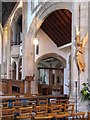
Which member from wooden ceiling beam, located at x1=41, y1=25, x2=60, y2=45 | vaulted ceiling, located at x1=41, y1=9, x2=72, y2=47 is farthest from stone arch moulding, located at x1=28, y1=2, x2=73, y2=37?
wooden ceiling beam, located at x1=41, y1=25, x2=60, y2=45

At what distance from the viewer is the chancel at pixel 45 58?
7.20 meters

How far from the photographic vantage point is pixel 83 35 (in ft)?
25.6

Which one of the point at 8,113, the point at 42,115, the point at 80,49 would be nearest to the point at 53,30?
the point at 80,49

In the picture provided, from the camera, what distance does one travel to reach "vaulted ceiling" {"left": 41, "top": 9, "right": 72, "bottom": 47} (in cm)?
1163

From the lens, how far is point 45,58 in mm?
15742

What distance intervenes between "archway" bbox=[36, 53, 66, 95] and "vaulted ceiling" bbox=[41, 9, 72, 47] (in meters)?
1.33

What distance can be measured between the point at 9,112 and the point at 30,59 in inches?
260

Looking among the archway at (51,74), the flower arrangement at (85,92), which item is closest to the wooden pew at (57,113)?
the flower arrangement at (85,92)

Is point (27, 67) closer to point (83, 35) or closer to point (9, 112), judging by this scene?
point (83, 35)

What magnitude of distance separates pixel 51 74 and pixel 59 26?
7415 millimetres

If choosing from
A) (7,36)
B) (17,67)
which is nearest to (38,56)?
(17,67)

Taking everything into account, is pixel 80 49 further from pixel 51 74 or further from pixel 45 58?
pixel 51 74

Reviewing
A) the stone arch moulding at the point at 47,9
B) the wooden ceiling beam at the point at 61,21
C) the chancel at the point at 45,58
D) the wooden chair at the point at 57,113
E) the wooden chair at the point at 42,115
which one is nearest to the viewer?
the wooden chair at the point at 42,115

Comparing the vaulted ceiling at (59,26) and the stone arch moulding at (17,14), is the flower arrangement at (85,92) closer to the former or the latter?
the vaulted ceiling at (59,26)
